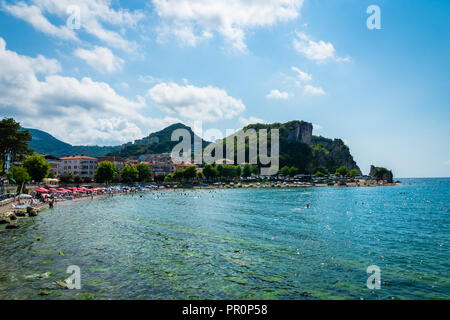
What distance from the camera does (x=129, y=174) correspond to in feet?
450

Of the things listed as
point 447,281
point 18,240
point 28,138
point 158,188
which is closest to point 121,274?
point 18,240

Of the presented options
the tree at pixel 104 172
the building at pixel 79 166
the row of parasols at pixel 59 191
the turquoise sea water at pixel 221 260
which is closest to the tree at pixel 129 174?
the tree at pixel 104 172

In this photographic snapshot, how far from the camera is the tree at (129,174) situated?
136375 millimetres

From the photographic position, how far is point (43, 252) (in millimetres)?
23547

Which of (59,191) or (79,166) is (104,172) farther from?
(79,166)

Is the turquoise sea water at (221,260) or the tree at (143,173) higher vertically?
the tree at (143,173)

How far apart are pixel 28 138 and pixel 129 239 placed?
63.2 meters

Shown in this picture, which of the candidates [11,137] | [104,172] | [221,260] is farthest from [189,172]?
[221,260]

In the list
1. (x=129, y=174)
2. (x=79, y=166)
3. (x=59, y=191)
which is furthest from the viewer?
(x=79, y=166)

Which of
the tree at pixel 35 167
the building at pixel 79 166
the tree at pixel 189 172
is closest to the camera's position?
the tree at pixel 35 167

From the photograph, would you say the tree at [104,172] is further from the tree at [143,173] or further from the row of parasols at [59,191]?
the tree at [143,173]

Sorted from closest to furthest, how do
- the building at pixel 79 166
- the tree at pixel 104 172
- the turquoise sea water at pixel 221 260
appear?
the turquoise sea water at pixel 221 260
the tree at pixel 104 172
the building at pixel 79 166

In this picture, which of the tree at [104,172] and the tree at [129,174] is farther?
the tree at [129,174]
